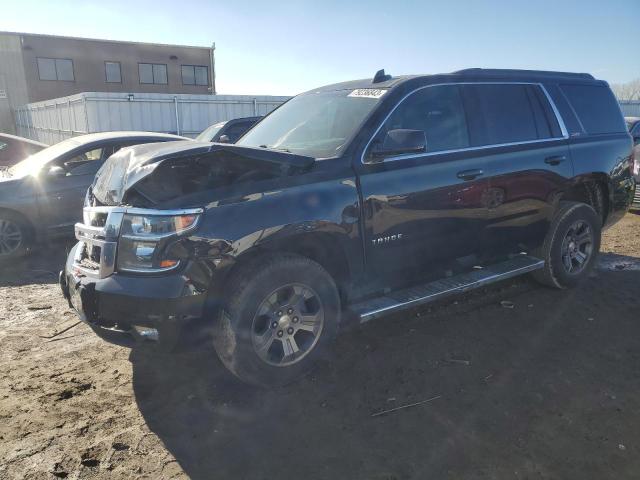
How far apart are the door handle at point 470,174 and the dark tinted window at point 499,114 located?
0.25 m

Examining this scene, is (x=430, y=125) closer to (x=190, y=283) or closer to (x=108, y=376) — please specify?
(x=190, y=283)

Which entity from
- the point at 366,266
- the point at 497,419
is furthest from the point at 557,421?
the point at 366,266

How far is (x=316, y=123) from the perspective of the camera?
13.4 feet

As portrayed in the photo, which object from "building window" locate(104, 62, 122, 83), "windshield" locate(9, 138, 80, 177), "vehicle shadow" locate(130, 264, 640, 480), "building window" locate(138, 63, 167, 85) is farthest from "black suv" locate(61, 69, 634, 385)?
"building window" locate(138, 63, 167, 85)

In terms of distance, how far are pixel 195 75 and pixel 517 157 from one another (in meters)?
37.7

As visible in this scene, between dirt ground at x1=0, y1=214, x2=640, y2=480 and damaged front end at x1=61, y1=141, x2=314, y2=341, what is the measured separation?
1.05ft

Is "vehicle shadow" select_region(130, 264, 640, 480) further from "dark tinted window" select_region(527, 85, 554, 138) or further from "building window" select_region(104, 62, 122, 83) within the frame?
"building window" select_region(104, 62, 122, 83)

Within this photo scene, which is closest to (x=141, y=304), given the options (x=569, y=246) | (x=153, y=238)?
(x=153, y=238)

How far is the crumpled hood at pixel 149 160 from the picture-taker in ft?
9.66

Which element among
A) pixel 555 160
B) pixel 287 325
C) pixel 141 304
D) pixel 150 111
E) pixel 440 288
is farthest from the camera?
pixel 150 111

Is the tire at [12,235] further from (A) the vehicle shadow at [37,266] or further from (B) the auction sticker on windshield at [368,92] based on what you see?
(B) the auction sticker on windshield at [368,92]

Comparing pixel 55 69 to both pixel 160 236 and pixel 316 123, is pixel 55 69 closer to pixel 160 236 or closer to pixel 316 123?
pixel 316 123

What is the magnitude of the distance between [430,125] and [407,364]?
1854mm

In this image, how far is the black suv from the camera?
9.50ft
